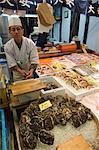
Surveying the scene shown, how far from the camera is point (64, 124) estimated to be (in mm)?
1506

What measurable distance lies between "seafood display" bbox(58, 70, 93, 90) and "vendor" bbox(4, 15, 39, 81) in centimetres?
50

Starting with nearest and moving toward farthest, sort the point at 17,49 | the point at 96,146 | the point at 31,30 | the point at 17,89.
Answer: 1. the point at 96,146
2. the point at 17,89
3. the point at 17,49
4. the point at 31,30

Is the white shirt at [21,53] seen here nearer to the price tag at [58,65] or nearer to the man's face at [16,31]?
the man's face at [16,31]

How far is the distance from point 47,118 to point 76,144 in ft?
1.15

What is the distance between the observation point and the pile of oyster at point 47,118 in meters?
1.32

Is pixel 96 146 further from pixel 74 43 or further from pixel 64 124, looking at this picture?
pixel 74 43

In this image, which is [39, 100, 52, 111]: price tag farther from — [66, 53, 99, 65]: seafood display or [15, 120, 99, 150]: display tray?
[66, 53, 99, 65]: seafood display

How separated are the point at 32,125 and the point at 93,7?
131 inches

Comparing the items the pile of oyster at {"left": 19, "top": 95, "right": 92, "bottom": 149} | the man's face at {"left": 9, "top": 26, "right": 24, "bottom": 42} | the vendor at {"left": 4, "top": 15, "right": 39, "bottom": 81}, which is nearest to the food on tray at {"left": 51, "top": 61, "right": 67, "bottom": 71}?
the vendor at {"left": 4, "top": 15, "right": 39, "bottom": 81}

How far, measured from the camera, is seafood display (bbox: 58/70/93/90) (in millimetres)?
2139

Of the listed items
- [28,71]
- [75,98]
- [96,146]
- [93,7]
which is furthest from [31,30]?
[96,146]

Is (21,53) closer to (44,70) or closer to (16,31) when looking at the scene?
(16,31)

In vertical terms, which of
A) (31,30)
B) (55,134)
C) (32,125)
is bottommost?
(55,134)

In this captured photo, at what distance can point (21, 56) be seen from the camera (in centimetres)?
242
